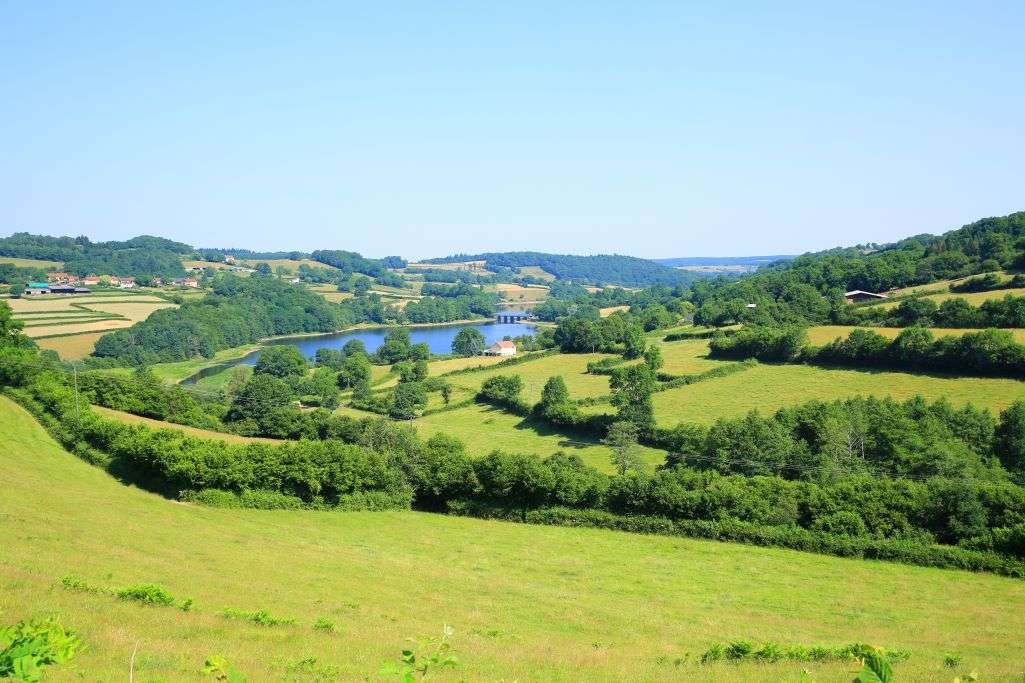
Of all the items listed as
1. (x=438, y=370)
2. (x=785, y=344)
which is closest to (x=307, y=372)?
(x=438, y=370)

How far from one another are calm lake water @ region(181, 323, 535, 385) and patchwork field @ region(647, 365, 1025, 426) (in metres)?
59.5

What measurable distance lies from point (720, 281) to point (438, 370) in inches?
3570

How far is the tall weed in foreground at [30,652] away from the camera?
6.22 meters

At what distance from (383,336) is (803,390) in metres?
102

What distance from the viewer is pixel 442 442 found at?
45.0 meters

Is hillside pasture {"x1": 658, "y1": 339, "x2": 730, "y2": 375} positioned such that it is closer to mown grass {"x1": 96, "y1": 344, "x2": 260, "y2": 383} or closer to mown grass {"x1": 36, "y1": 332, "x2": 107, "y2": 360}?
mown grass {"x1": 96, "y1": 344, "x2": 260, "y2": 383}

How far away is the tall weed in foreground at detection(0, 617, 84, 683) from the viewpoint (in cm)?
622

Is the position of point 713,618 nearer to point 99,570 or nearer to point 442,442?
point 99,570

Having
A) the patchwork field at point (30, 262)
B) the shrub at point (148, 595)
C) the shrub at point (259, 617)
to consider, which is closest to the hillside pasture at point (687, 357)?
the shrub at point (259, 617)

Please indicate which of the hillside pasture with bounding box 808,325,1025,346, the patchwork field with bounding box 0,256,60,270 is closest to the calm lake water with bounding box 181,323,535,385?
the patchwork field with bounding box 0,256,60,270

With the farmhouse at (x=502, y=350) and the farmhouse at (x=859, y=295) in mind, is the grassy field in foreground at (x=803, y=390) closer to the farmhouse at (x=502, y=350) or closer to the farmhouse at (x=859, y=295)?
the farmhouse at (x=859, y=295)

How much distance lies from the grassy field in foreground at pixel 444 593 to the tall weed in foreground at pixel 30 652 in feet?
14.0

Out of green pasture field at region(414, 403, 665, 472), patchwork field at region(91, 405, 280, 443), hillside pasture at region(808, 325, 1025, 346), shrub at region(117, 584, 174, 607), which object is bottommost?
green pasture field at region(414, 403, 665, 472)

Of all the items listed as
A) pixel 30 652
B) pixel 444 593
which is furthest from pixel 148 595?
pixel 30 652
